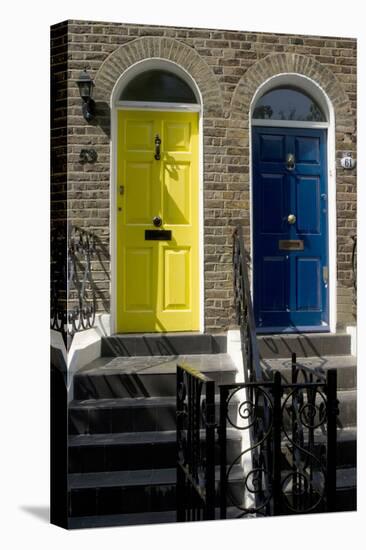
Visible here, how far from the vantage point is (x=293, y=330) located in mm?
3791

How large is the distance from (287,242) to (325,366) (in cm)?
74

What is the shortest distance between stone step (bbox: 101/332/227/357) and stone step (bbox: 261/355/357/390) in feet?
1.23

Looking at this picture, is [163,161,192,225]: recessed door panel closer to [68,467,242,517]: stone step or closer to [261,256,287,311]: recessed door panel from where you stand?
[261,256,287,311]: recessed door panel

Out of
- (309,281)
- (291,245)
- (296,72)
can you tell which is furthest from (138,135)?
(309,281)

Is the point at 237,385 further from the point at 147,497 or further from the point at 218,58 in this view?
the point at 218,58

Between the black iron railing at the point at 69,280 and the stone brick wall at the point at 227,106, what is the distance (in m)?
0.19

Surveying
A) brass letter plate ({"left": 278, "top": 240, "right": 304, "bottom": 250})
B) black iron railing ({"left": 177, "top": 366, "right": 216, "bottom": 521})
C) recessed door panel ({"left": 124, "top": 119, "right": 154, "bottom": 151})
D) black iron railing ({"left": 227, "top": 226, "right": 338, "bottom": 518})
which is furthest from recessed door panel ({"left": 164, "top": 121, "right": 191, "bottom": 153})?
black iron railing ({"left": 177, "top": 366, "right": 216, "bottom": 521})

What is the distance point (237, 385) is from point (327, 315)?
102 centimetres

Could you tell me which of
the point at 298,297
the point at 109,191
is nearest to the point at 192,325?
the point at 298,297

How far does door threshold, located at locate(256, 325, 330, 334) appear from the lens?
3.78 metres

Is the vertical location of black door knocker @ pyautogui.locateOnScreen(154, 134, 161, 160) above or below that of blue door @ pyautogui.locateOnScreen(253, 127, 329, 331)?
above

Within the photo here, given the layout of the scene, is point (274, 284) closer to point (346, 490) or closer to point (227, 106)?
point (227, 106)

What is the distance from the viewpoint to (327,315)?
12.6ft

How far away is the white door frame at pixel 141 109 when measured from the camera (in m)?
3.55
